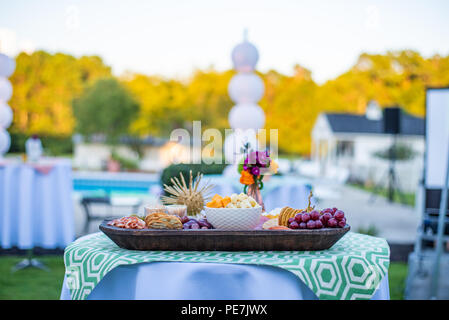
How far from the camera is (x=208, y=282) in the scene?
182 cm

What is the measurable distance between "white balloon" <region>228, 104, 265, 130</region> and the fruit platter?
4.68m

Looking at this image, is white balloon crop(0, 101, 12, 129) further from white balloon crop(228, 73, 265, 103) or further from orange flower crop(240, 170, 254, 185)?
orange flower crop(240, 170, 254, 185)

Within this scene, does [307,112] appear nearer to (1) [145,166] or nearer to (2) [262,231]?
(1) [145,166]

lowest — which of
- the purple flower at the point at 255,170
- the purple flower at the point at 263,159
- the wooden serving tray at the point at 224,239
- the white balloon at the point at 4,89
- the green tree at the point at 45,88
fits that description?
the wooden serving tray at the point at 224,239

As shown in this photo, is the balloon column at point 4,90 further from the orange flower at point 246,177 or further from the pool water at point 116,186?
the pool water at point 116,186

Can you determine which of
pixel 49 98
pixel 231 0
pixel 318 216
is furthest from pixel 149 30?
pixel 318 216

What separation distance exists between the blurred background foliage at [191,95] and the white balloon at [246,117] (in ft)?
56.6

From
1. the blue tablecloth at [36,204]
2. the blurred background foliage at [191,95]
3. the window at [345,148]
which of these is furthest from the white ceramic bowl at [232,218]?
the window at [345,148]

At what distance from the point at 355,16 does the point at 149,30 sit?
1240 centimetres

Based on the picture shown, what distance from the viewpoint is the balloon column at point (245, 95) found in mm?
6648

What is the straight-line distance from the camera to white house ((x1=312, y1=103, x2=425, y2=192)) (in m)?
20.1

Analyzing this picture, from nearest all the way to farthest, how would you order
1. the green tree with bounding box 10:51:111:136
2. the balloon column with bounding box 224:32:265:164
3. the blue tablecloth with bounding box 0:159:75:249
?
the blue tablecloth with bounding box 0:159:75:249 → the balloon column with bounding box 224:32:265:164 → the green tree with bounding box 10:51:111:136

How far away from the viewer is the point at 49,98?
1436 inches

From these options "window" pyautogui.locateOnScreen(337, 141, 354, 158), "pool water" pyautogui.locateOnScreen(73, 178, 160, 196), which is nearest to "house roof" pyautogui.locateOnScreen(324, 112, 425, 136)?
"window" pyautogui.locateOnScreen(337, 141, 354, 158)
